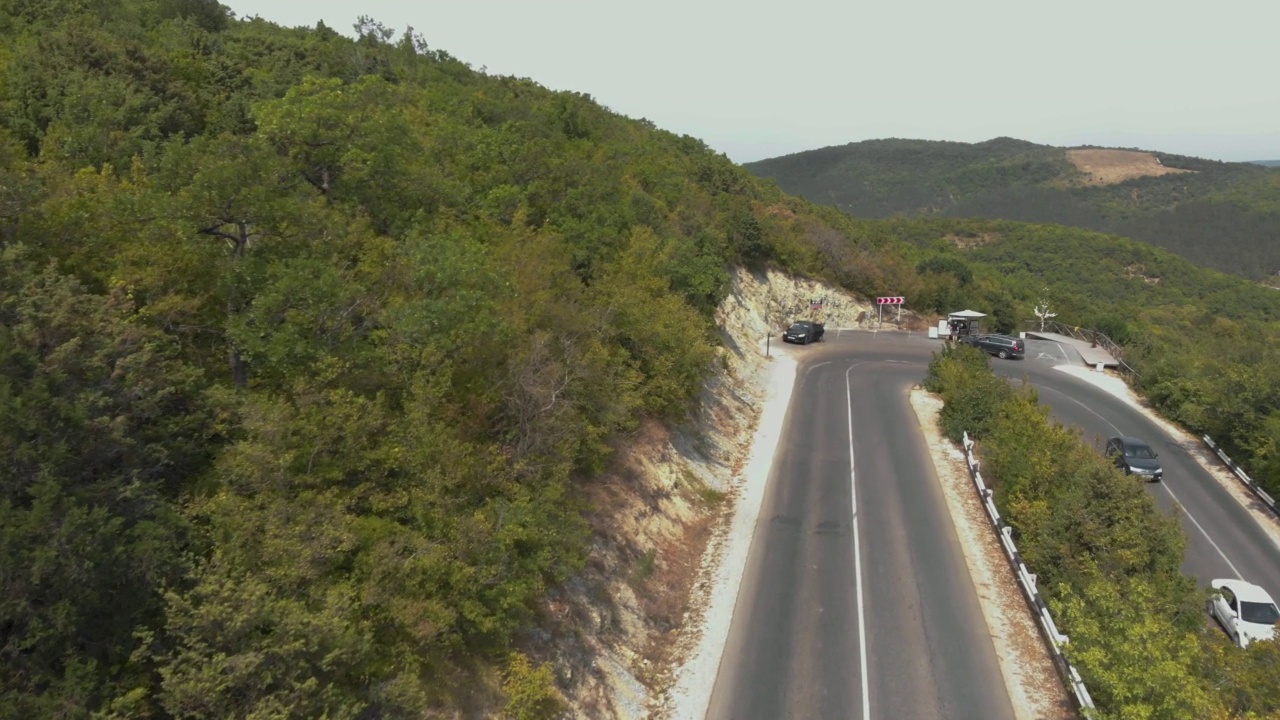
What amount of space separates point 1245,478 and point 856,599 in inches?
862

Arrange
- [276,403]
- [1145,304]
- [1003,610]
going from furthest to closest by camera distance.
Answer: [1145,304] → [1003,610] → [276,403]

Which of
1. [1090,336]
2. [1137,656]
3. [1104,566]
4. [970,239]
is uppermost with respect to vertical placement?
[1137,656]

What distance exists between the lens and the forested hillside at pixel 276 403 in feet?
28.0

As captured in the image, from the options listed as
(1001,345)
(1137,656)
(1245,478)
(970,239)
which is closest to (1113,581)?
(1137,656)

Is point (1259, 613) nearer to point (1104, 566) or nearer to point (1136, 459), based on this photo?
point (1104, 566)

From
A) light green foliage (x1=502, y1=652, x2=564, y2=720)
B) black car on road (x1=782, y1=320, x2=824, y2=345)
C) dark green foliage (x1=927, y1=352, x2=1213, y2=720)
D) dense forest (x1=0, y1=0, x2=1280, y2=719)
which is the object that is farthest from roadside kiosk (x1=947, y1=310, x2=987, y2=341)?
light green foliage (x1=502, y1=652, x2=564, y2=720)

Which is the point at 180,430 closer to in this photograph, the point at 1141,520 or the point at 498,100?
the point at 1141,520

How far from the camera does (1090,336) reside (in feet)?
173

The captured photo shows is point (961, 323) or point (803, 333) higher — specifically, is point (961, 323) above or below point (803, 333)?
below

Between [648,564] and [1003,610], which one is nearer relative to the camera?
[1003,610]

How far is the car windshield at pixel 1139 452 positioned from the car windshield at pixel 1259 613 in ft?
32.6

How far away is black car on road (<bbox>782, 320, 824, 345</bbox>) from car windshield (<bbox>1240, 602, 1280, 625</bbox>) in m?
29.4

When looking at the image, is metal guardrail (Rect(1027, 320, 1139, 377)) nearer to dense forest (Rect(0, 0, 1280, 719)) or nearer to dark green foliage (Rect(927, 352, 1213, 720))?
dense forest (Rect(0, 0, 1280, 719))

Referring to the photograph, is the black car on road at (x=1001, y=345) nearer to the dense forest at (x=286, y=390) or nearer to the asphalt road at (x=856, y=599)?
the dense forest at (x=286, y=390)
